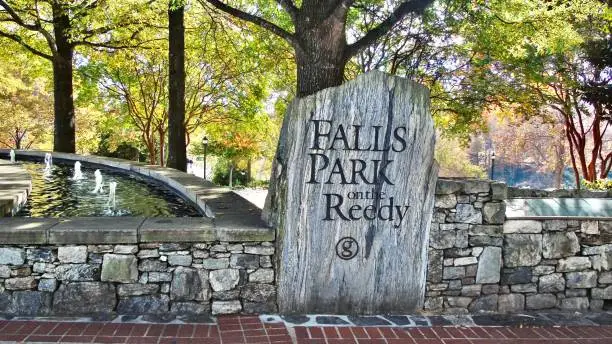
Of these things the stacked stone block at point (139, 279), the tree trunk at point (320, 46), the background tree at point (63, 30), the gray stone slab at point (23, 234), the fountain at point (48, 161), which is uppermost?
the background tree at point (63, 30)

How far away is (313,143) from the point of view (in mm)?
3719

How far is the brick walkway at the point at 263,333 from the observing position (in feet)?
10.5

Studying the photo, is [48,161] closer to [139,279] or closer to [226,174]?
[139,279]

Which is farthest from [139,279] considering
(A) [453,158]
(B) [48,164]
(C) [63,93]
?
(A) [453,158]

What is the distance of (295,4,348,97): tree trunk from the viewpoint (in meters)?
5.00

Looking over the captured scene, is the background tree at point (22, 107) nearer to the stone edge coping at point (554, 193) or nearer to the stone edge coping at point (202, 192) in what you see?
the stone edge coping at point (202, 192)

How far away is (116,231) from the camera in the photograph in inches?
136

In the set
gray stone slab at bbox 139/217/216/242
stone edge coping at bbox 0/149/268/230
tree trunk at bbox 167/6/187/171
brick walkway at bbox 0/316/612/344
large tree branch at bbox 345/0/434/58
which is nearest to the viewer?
brick walkway at bbox 0/316/612/344

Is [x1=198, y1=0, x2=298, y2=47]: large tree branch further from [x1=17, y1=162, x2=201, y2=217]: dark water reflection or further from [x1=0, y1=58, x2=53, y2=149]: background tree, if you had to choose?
[x1=0, y1=58, x2=53, y2=149]: background tree

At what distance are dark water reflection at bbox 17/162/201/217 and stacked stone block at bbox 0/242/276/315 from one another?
156 cm

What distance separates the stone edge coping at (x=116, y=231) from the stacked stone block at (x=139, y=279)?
0.06 meters

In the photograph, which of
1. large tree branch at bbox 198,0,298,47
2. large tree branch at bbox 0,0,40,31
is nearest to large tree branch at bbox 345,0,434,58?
large tree branch at bbox 198,0,298,47

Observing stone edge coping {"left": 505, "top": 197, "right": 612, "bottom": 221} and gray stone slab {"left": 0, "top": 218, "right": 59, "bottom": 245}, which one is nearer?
gray stone slab {"left": 0, "top": 218, "right": 59, "bottom": 245}

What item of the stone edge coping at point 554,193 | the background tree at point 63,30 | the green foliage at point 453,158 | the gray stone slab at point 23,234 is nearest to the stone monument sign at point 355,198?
the gray stone slab at point 23,234
